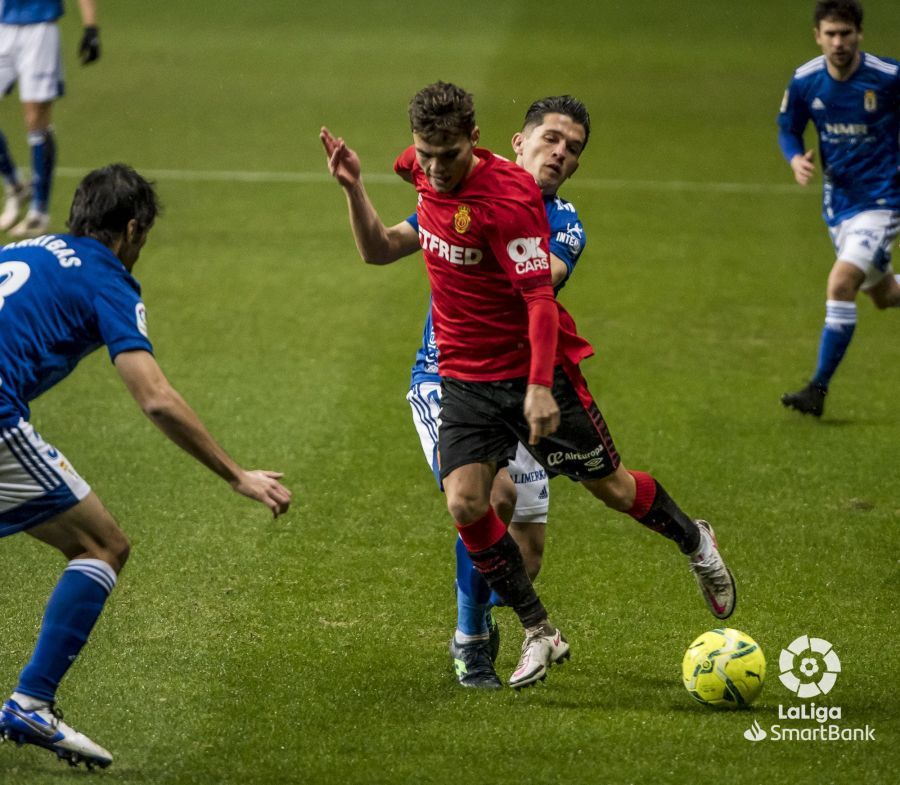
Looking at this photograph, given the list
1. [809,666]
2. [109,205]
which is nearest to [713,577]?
[809,666]

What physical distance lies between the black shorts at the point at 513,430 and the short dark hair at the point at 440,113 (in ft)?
2.95

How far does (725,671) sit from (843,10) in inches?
189

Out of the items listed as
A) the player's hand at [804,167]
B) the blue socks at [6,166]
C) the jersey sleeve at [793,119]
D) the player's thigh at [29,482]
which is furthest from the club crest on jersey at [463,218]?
the blue socks at [6,166]

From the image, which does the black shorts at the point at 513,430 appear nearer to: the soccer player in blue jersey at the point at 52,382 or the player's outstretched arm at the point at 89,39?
the soccer player in blue jersey at the point at 52,382

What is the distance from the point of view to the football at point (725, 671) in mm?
5180

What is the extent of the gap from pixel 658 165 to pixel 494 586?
428 inches

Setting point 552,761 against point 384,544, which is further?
point 384,544

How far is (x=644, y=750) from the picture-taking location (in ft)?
16.1

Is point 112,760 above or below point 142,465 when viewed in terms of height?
above

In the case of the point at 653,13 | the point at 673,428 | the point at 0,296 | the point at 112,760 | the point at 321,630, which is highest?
the point at 0,296

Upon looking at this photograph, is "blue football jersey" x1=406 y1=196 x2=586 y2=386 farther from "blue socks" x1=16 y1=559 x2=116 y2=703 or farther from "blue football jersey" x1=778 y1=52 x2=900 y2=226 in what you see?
"blue football jersey" x1=778 y1=52 x2=900 y2=226

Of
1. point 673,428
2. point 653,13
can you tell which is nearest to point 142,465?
point 673,428

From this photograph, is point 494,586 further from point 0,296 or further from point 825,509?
point 825,509

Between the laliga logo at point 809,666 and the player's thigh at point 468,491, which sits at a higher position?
the player's thigh at point 468,491
